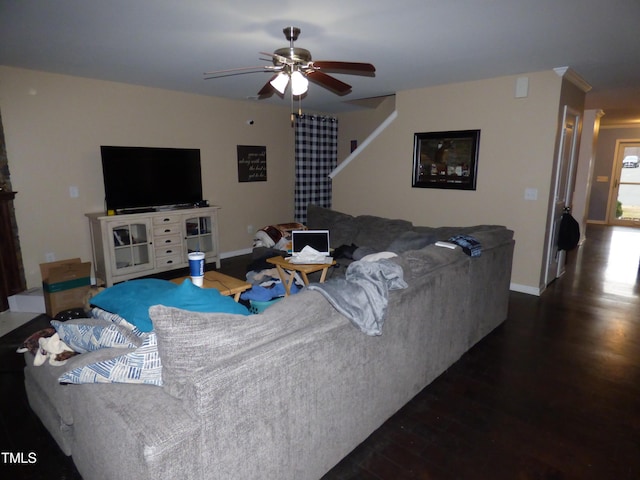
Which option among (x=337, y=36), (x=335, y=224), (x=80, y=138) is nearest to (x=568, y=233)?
(x=335, y=224)

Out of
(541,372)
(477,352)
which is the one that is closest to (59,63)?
(477,352)

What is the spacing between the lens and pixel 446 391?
2.41 meters

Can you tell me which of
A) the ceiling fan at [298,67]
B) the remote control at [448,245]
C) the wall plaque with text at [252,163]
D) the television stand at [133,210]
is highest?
the ceiling fan at [298,67]

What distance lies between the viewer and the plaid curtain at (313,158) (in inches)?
258

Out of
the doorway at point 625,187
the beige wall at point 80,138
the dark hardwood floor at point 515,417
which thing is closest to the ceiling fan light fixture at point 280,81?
the dark hardwood floor at point 515,417

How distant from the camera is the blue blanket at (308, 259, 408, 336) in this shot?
166 centimetres

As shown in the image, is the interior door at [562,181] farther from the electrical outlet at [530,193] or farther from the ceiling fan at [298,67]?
the ceiling fan at [298,67]

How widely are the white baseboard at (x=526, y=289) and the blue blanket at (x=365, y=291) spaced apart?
301 centimetres

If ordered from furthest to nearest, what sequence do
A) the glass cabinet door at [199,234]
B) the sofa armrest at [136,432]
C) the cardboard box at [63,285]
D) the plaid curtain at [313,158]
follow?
the plaid curtain at [313,158] → the glass cabinet door at [199,234] → the cardboard box at [63,285] → the sofa armrest at [136,432]

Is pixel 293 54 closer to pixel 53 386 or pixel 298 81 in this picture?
pixel 298 81

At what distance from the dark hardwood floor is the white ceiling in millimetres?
2373

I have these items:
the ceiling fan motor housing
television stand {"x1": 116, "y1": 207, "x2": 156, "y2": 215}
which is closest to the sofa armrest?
the ceiling fan motor housing

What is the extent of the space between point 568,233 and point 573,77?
1751mm

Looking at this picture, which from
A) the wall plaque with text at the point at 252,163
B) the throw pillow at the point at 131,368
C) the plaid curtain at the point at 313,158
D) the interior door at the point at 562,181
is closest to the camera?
the throw pillow at the point at 131,368
